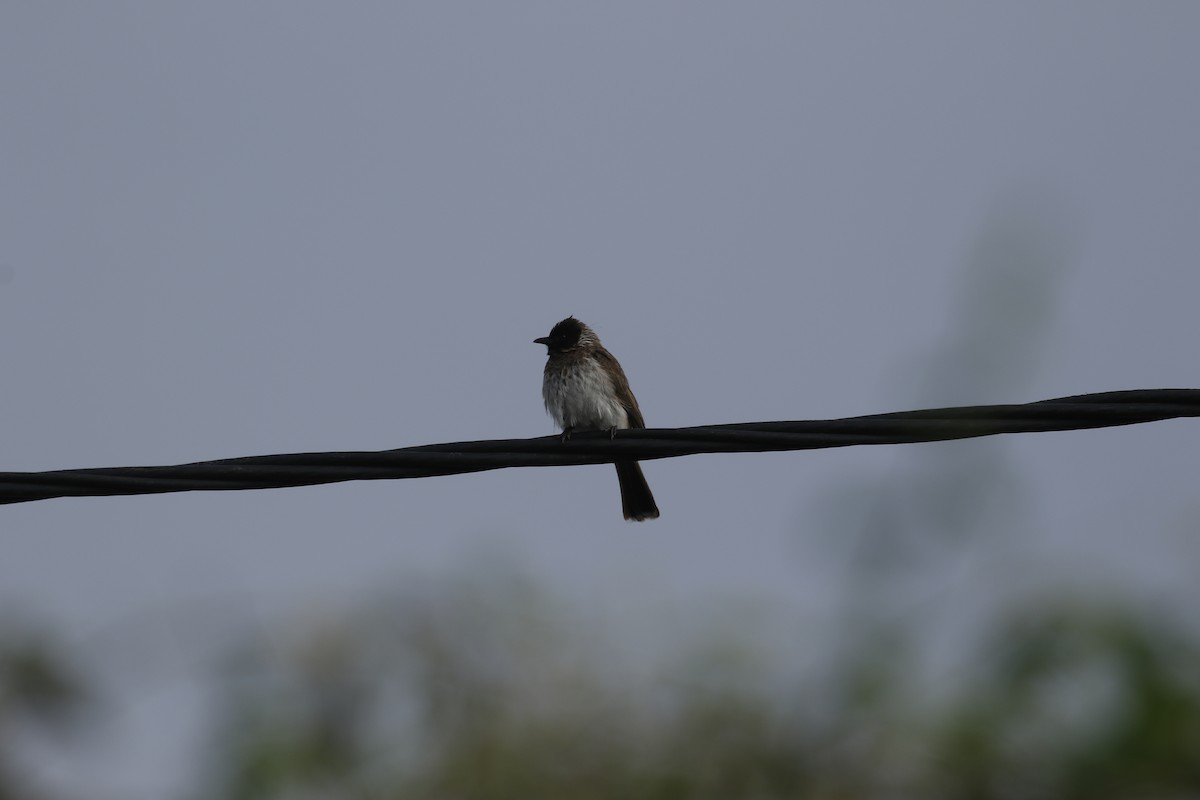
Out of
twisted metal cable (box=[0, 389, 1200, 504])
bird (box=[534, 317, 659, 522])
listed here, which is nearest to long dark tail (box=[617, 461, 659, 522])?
bird (box=[534, 317, 659, 522])

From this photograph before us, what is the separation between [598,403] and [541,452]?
4398mm

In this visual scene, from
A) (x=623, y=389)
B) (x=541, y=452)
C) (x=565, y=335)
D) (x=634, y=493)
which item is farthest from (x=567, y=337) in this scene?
(x=541, y=452)

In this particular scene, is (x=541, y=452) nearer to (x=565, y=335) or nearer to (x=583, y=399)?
(x=583, y=399)

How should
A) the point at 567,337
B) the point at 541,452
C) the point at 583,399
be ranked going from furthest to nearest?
the point at 567,337, the point at 583,399, the point at 541,452

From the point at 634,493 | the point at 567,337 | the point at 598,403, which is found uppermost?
the point at 567,337

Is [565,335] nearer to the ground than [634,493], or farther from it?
farther from it

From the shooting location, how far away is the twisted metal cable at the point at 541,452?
4121 millimetres

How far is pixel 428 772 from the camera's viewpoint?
2.10 m

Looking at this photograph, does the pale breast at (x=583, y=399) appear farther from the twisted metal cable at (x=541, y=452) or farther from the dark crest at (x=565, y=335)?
the twisted metal cable at (x=541, y=452)

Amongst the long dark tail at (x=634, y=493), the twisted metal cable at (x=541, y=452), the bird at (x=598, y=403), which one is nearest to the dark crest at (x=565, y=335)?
the bird at (x=598, y=403)

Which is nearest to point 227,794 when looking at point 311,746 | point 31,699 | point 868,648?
point 311,746

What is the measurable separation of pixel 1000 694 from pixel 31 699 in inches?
89.8

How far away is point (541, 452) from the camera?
15.2 ft

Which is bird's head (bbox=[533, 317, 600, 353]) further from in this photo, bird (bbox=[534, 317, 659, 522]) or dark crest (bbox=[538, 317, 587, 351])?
bird (bbox=[534, 317, 659, 522])
